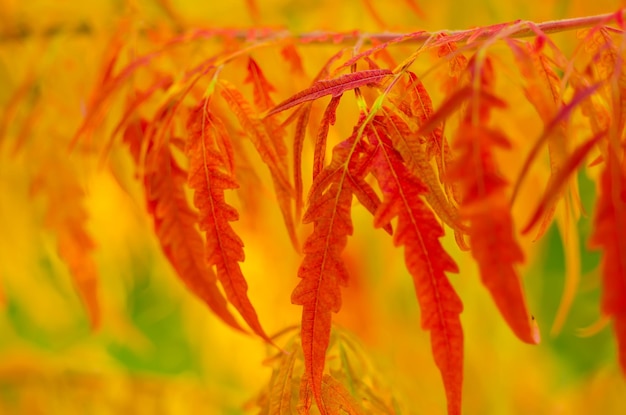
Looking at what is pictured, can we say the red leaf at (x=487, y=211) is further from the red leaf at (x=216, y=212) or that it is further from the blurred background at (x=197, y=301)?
the blurred background at (x=197, y=301)

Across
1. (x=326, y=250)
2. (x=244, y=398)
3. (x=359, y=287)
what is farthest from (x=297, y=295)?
(x=244, y=398)

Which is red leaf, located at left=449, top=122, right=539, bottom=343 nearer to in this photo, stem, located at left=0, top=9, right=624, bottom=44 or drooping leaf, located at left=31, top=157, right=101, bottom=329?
stem, located at left=0, top=9, right=624, bottom=44

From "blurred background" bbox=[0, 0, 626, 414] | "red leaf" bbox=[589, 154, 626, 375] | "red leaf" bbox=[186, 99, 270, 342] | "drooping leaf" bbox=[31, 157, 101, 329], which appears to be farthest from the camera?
"blurred background" bbox=[0, 0, 626, 414]

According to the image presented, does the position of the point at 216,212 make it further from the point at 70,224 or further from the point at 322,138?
the point at 70,224

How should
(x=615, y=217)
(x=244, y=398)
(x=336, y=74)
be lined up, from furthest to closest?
1. (x=244, y=398)
2. (x=336, y=74)
3. (x=615, y=217)

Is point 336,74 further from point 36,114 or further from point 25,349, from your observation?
point 25,349

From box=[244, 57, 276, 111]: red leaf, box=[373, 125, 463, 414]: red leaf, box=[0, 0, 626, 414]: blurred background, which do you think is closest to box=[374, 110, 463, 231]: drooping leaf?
box=[373, 125, 463, 414]: red leaf
